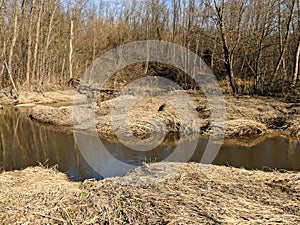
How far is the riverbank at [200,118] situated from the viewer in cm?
1073

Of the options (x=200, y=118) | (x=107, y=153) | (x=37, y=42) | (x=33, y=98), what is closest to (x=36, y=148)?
(x=107, y=153)

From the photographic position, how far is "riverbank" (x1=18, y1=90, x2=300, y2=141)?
10727 mm

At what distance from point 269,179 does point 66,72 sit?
2291 centimetres

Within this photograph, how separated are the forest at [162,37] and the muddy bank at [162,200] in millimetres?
11230

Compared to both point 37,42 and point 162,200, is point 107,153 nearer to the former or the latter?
point 162,200

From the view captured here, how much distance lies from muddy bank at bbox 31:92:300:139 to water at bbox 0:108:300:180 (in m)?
0.77

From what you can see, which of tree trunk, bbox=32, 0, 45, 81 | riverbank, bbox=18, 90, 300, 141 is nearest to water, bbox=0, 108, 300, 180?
Result: riverbank, bbox=18, 90, 300, 141

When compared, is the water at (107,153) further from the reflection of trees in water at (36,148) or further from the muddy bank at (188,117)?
the muddy bank at (188,117)

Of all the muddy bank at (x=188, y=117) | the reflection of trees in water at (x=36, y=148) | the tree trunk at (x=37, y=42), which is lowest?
the reflection of trees in water at (x=36, y=148)

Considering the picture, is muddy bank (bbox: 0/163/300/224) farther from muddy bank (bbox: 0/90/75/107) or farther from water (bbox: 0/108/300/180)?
muddy bank (bbox: 0/90/75/107)

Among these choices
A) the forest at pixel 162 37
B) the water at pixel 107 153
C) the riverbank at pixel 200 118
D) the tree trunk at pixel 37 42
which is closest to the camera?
the water at pixel 107 153

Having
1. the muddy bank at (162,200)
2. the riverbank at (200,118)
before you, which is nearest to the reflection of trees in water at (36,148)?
the riverbank at (200,118)

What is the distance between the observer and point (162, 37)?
28.4m

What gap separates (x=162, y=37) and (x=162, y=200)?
25.3m
